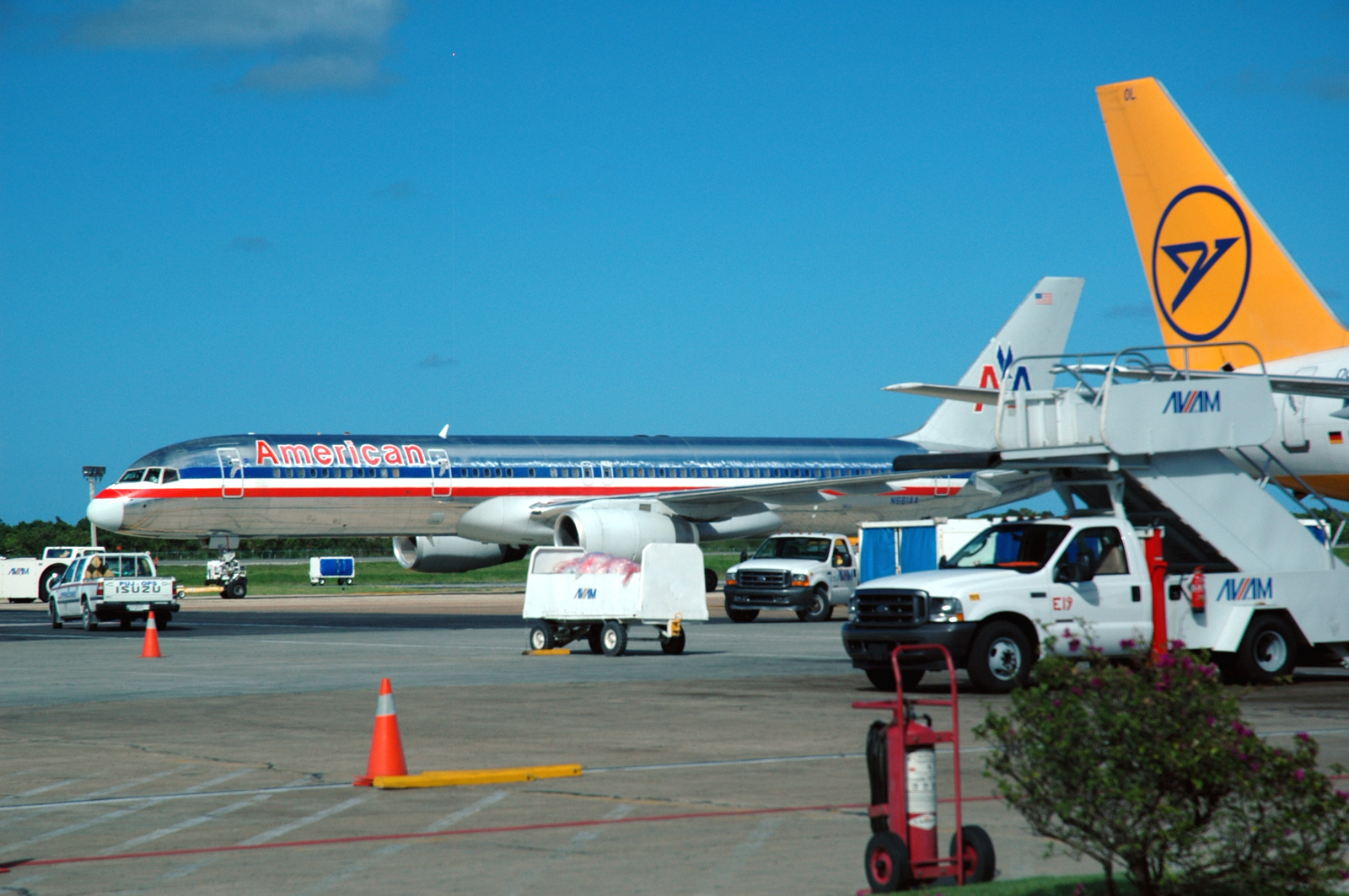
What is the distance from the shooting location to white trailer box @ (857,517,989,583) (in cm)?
3541

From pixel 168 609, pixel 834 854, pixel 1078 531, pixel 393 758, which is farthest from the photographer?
pixel 168 609

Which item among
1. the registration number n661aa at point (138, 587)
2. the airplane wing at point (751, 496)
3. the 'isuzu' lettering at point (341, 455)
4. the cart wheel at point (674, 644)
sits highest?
the 'isuzu' lettering at point (341, 455)

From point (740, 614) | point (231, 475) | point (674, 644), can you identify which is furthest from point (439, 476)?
point (674, 644)

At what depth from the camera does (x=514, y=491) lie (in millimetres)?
44344

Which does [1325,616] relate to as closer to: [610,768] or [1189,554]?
[1189,554]

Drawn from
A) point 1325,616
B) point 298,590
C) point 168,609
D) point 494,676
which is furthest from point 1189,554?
point 298,590

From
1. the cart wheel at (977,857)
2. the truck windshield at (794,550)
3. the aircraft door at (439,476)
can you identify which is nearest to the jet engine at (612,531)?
the truck windshield at (794,550)

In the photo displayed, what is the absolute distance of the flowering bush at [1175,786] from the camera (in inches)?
219

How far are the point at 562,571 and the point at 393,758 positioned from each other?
13.4 m

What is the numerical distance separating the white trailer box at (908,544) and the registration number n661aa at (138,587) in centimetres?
1576

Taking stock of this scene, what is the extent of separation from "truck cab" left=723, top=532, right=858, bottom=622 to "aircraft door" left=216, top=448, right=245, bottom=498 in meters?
14.3

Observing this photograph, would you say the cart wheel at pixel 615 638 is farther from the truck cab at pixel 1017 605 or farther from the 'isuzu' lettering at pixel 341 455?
the 'isuzu' lettering at pixel 341 455

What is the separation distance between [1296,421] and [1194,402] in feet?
12.1

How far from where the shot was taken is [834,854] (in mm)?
8117
